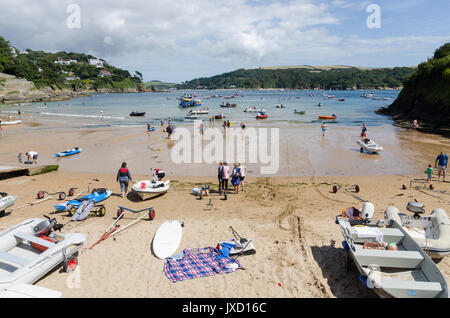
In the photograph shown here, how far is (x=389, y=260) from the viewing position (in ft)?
21.2

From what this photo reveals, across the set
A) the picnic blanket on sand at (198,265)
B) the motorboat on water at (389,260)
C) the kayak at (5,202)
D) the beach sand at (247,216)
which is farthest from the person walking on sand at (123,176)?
the motorboat on water at (389,260)

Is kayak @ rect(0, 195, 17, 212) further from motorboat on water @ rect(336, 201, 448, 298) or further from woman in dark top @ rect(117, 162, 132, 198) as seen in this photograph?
motorboat on water @ rect(336, 201, 448, 298)

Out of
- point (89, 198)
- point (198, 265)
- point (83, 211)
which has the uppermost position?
point (89, 198)

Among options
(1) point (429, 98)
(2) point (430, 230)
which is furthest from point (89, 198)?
(1) point (429, 98)

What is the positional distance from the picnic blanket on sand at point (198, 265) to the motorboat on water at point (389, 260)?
3.09 meters

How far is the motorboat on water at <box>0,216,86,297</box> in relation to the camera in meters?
5.82

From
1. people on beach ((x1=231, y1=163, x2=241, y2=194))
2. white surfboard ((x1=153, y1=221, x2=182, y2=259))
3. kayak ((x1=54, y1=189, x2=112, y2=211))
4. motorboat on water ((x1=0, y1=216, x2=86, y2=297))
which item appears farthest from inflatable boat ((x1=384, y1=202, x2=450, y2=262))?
kayak ((x1=54, y1=189, x2=112, y2=211))

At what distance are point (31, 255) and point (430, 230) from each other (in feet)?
37.4

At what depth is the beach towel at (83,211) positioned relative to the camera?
10.3 metres

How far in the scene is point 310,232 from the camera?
941 centimetres

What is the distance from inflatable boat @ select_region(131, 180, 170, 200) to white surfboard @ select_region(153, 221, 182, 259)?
115 inches

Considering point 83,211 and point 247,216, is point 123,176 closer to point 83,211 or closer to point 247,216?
point 83,211
